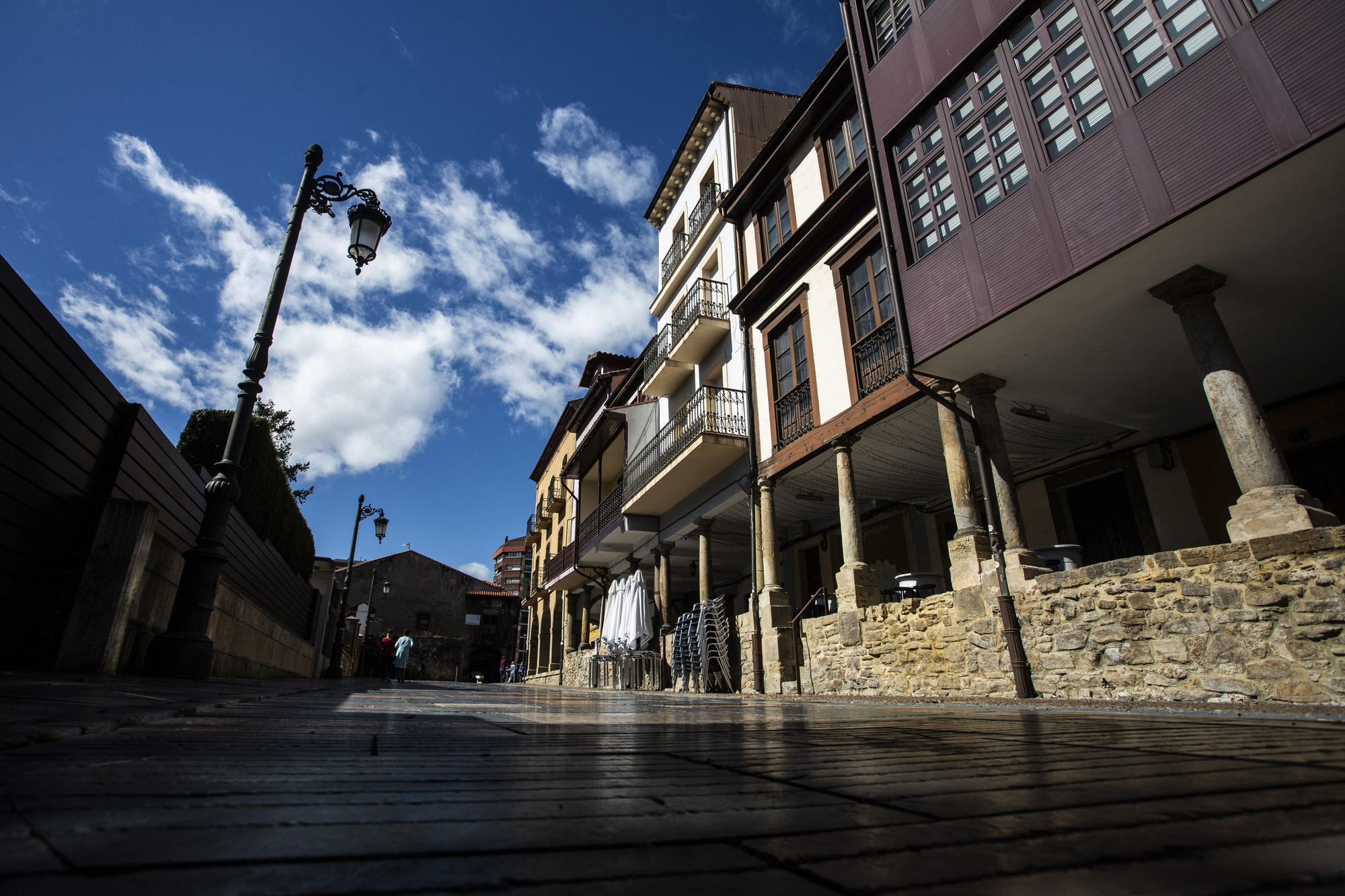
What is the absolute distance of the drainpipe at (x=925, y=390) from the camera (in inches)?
279

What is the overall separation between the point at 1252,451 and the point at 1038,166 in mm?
3525

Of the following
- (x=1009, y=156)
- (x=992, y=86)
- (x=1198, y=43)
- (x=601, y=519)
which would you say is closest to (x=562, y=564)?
(x=601, y=519)

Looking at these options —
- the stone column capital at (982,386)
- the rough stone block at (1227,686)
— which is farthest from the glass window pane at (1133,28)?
the rough stone block at (1227,686)

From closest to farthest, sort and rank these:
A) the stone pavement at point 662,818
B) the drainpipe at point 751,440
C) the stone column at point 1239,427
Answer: the stone pavement at point 662,818 → the stone column at point 1239,427 → the drainpipe at point 751,440

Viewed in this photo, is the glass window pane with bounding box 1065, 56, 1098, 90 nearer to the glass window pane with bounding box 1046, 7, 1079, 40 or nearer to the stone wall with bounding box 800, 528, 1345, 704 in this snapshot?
the glass window pane with bounding box 1046, 7, 1079, 40

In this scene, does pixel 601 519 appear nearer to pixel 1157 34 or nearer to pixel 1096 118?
pixel 1096 118

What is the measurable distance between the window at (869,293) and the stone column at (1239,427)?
382cm

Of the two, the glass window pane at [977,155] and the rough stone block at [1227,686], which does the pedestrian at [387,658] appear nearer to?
the glass window pane at [977,155]

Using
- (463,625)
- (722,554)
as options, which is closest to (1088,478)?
(722,554)

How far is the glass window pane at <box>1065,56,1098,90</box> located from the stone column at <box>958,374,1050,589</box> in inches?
127

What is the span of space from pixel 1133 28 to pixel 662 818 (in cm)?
861

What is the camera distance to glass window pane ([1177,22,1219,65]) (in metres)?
6.02

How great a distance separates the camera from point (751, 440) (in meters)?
12.9

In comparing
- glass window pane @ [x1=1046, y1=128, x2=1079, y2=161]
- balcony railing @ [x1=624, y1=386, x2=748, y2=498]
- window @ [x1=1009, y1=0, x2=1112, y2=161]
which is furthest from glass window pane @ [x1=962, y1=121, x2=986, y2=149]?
balcony railing @ [x1=624, y1=386, x2=748, y2=498]
